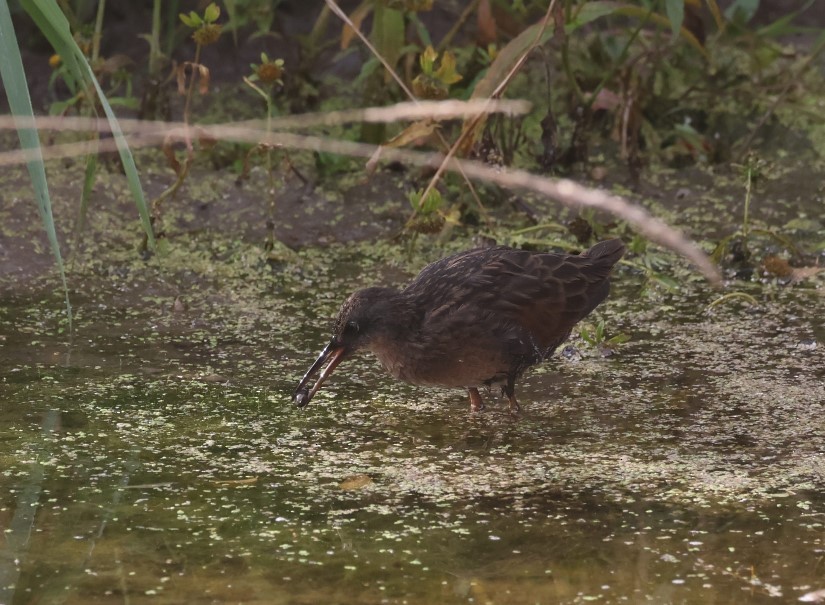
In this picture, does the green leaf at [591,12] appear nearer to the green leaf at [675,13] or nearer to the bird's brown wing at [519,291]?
the green leaf at [675,13]

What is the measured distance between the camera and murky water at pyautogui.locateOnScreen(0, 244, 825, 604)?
9.74 feet

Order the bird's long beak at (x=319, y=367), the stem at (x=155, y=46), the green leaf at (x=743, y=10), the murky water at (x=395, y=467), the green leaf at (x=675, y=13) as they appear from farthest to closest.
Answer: the green leaf at (x=743, y=10)
the stem at (x=155, y=46)
the green leaf at (x=675, y=13)
the bird's long beak at (x=319, y=367)
the murky water at (x=395, y=467)

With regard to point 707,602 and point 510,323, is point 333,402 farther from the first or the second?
point 707,602

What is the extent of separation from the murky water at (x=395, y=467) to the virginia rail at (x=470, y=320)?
6.2 inches

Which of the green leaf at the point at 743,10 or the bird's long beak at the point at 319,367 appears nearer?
the bird's long beak at the point at 319,367

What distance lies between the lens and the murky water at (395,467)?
2.97 meters

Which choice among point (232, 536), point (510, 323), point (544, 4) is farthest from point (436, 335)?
point (544, 4)

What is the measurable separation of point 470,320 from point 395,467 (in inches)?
25.8

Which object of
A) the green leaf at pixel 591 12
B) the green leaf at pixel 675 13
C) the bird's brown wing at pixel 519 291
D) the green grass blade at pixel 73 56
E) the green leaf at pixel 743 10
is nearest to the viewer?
the green grass blade at pixel 73 56

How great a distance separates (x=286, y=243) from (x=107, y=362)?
1448 millimetres

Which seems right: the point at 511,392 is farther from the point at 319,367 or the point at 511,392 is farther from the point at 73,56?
the point at 73,56

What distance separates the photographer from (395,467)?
3676 mm

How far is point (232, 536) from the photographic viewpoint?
126 inches

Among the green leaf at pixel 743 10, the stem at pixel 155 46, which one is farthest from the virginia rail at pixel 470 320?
the green leaf at pixel 743 10
